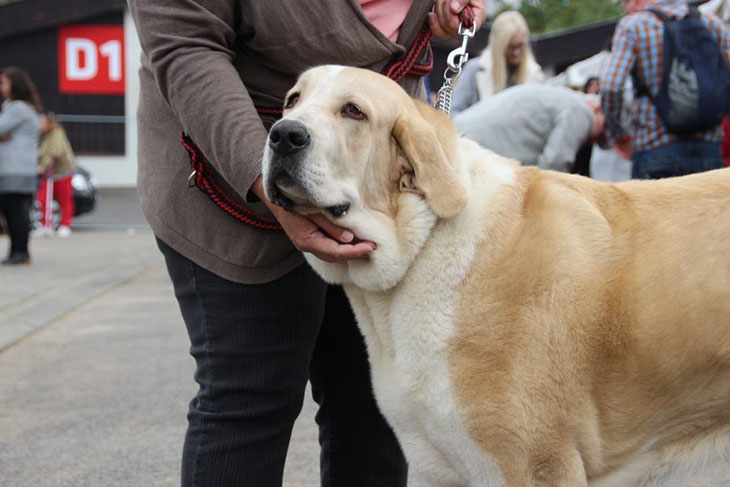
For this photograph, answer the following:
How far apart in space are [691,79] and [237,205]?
11.9ft

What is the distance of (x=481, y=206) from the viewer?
2.40 meters

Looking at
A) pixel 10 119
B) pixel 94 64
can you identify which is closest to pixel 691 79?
pixel 10 119

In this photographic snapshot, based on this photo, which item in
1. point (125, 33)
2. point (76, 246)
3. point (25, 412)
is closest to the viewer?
point (25, 412)

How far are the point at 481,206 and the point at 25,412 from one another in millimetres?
3593

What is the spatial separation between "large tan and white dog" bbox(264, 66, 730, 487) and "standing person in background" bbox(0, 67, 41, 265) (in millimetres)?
9170

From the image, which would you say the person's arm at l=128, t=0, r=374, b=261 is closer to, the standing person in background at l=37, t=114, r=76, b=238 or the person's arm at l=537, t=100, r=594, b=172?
the person's arm at l=537, t=100, r=594, b=172

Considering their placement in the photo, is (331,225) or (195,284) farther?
(195,284)

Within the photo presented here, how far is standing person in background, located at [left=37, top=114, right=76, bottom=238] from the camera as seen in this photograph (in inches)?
563

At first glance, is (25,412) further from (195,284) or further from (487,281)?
(487,281)

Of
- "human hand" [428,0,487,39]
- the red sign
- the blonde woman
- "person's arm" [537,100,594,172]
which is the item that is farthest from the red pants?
"human hand" [428,0,487,39]

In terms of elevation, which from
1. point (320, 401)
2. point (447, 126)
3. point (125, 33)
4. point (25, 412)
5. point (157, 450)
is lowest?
point (125, 33)

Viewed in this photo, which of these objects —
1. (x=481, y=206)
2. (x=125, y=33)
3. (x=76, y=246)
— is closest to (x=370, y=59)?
(x=481, y=206)

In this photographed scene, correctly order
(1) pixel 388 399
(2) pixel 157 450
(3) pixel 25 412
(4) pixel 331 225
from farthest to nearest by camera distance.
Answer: (3) pixel 25 412, (2) pixel 157 450, (1) pixel 388 399, (4) pixel 331 225

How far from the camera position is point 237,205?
98.0 inches
